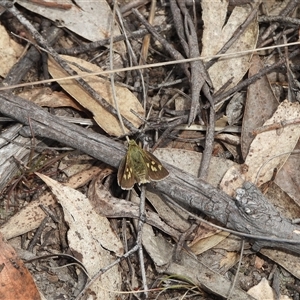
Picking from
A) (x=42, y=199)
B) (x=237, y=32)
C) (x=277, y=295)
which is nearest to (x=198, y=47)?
(x=237, y=32)

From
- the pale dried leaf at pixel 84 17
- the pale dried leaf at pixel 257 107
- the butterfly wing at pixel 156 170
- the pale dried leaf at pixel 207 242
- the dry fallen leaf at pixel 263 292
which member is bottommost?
the dry fallen leaf at pixel 263 292

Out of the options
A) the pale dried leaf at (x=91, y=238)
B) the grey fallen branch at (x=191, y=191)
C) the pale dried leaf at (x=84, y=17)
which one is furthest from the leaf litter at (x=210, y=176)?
the pale dried leaf at (x=84, y=17)

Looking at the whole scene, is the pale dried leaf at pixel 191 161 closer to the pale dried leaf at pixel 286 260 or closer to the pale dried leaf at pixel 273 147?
the pale dried leaf at pixel 273 147

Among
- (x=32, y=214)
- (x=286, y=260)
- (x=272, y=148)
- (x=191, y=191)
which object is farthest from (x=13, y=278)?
(x=272, y=148)

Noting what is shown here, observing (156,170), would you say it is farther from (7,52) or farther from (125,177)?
(7,52)

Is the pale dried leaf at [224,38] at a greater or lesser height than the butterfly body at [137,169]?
greater

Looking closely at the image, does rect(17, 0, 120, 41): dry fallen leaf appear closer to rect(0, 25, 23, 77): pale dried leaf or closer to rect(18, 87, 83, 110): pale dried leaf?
rect(0, 25, 23, 77): pale dried leaf

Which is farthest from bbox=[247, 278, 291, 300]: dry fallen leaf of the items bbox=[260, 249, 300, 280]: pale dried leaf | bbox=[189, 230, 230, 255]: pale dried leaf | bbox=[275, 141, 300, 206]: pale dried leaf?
bbox=[275, 141, 300, 206]: pale dried leaf
